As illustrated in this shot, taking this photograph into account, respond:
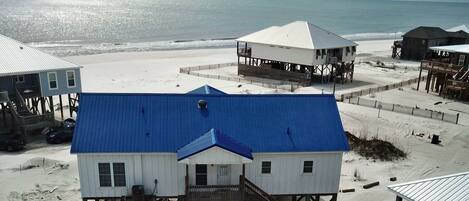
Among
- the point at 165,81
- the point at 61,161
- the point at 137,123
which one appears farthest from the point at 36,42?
the point at 137,123

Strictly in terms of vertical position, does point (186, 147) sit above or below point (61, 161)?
above

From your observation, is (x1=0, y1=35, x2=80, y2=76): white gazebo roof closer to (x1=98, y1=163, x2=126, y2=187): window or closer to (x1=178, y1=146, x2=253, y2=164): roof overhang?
(x1=98, y1=163, x2=126, y2=187): window

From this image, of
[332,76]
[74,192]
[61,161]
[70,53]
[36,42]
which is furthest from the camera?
[36,42]

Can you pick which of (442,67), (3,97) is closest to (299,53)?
(442,67)

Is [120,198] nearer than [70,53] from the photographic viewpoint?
Yes

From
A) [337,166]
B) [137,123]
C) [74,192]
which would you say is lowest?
[74,192]

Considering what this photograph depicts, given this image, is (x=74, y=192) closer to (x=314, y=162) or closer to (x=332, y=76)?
(x=314, y=162)

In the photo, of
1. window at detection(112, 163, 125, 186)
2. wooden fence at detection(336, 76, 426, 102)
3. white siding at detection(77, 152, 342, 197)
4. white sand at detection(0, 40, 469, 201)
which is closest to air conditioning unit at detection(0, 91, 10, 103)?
white sand at detection(0, 40, 469, 201)
